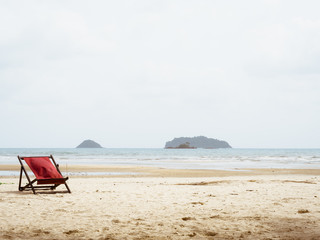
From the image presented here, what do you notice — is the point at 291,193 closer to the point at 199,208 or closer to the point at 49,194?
the point at 199,208

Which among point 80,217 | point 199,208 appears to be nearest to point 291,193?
point 199,208

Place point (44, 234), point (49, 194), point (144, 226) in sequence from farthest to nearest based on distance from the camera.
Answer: point (49, 194)
point (144, 226)
point (44, 234)

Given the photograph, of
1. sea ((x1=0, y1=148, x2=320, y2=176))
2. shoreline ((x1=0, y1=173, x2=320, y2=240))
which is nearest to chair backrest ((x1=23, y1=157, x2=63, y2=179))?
shoreline ((x1=0, y1=173, x2=320, y2=240))

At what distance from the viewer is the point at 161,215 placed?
6.50 m

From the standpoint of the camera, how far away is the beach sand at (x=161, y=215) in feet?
17.1

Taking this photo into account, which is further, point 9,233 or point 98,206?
point 98,206

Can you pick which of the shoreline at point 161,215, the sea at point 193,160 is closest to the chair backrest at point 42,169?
the shoreline at point 161,215

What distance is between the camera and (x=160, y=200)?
823cm

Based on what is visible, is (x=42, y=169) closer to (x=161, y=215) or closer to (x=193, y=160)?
(x=161, y=215)

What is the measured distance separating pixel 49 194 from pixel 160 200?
2.91 meters

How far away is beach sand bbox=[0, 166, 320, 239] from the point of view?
5219 mm

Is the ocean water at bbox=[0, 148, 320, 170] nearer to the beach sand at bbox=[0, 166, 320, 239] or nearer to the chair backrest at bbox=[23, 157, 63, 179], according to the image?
the beach sand at bbox=[0, 166, 320, 239]

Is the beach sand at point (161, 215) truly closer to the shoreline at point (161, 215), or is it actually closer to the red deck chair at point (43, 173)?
the shoreline at point (161, 215)

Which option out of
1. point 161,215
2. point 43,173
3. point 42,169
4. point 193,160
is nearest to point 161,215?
point 161,215
